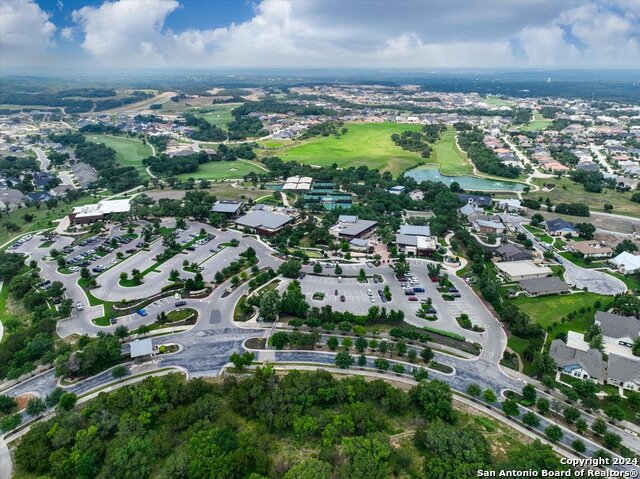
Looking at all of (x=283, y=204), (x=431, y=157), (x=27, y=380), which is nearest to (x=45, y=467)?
(x=27, y=380)

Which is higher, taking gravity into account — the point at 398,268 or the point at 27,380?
the point at 398,268

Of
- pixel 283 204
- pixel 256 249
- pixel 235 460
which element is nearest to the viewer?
pixel 235 460

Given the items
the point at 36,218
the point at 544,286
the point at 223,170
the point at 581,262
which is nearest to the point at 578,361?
the point at 544,286

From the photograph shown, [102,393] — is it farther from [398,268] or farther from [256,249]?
[398,268]

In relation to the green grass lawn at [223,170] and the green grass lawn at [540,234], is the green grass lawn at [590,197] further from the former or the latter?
the green grass lawn at [223,170]

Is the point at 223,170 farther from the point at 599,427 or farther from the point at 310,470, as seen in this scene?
the point at 599,427
